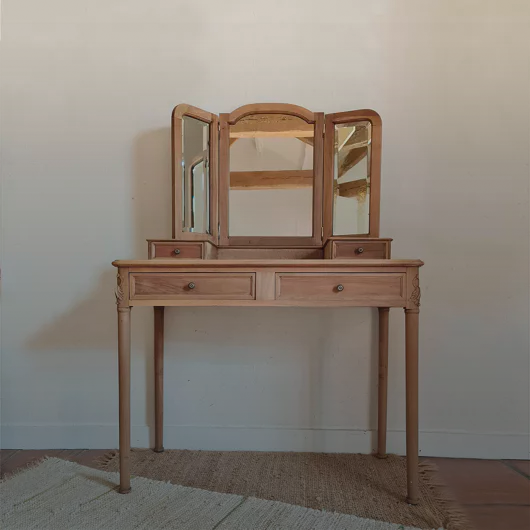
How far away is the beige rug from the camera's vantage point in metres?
1.31

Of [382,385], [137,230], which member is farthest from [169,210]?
[382,385]

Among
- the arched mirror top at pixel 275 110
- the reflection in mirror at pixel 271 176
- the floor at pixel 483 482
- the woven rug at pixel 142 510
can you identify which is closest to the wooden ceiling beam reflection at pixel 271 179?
the reflection in mirror at pixel 271 176

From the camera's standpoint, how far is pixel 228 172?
1699mm

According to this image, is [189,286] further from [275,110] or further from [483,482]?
[483,482]

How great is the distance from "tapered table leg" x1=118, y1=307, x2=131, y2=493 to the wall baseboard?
0.42m

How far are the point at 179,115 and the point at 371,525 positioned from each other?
1688mm

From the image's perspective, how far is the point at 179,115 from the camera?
1606mm

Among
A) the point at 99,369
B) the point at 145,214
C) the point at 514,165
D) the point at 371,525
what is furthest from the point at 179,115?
the point at 371,525

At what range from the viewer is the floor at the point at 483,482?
51.5 inches

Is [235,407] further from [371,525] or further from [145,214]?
[145,214]

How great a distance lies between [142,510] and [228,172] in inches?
53.1

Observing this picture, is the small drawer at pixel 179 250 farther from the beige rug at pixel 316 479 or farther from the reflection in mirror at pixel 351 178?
the beige rug at pixel 316 479

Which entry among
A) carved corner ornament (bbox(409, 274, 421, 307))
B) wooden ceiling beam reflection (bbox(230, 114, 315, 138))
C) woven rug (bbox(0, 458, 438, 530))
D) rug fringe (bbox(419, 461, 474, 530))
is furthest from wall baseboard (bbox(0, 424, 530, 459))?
wooden ceiling beam reflection (bbox(230, 114, 315, 138))

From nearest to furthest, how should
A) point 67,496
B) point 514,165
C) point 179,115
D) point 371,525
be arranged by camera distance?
point 371,525, point 67,496, point 179,115, point 514,165
